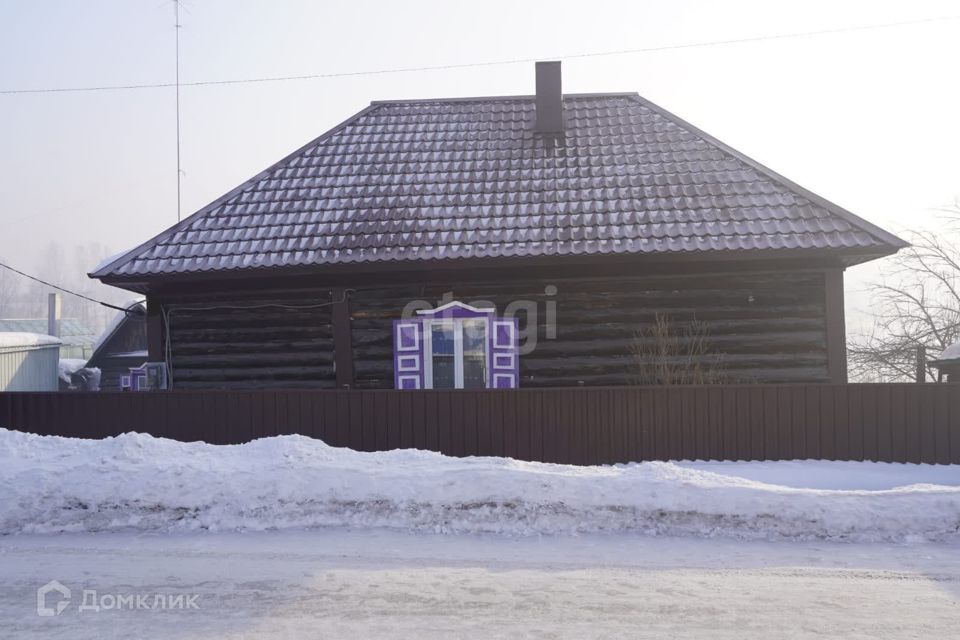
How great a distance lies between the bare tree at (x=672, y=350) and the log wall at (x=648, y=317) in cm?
6

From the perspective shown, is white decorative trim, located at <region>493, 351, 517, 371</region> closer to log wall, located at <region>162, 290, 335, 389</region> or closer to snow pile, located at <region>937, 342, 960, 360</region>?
log wall, located at <region>162, 290, 335, 389</region>

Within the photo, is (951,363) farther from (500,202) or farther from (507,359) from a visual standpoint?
(500,202)

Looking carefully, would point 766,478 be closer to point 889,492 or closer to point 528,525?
point 889,492

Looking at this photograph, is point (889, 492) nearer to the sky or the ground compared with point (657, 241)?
nearer to the ground

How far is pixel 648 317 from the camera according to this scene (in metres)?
11.3

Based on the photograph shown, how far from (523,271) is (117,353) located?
24863 millimetres

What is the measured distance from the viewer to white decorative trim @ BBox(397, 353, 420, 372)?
11.5m

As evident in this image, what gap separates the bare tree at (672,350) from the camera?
36.3 ft

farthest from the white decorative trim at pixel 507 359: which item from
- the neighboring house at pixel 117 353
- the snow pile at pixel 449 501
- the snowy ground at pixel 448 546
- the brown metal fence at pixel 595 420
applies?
the neighboring house at pixel 117 353

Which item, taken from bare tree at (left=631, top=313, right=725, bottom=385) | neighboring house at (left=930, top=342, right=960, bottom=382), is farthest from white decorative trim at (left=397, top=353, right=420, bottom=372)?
neighboring house at (left=930, top=342, right=960, bottom=382)

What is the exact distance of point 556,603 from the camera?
4.72 metres

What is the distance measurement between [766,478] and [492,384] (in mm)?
4330

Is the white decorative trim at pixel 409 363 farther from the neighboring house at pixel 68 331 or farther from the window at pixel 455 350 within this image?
the neighboring house at pixel 68 331

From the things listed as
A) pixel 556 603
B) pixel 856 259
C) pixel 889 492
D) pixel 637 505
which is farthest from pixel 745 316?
pixel 556 603
